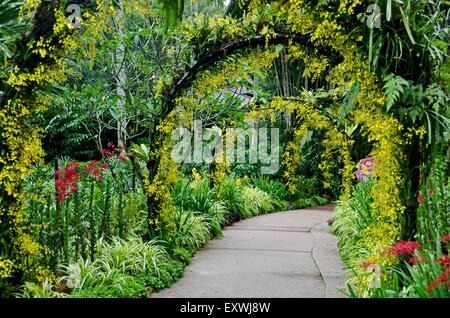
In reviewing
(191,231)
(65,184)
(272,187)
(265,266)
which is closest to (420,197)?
(265,266)

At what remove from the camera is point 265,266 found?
262 inches

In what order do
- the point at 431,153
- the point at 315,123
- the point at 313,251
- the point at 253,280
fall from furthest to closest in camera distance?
the point at 315,123
the point at 313,251
the point at 253,280
the point at 431,153

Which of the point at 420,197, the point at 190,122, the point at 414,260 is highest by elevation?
the point at 190,122

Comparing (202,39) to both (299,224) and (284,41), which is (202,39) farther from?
(299,224)

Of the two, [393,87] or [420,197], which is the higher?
[393,87]

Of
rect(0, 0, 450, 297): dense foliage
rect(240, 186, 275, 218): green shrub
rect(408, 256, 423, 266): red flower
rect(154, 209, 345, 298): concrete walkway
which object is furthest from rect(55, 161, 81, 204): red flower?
rect(240, 186, 275, 218): green shrub

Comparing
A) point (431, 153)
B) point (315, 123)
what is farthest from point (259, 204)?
point (431, 153)

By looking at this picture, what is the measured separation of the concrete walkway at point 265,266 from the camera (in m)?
5.46

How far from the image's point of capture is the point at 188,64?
6.74 m

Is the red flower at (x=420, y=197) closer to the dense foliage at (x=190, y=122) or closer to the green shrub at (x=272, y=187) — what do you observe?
the dense foliage at (x=190, y=122)

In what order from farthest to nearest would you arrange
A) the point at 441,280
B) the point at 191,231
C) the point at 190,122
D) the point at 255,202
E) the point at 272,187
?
the point at 272,187 → the point at 255,202 → the point at 191,231 → the point at 190,122 → the point at 441,280

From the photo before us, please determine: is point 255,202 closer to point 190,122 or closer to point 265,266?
point 190,122

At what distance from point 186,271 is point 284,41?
2.97 metres

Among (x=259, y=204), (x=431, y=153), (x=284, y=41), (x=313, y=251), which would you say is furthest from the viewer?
(x=259, y=204)
